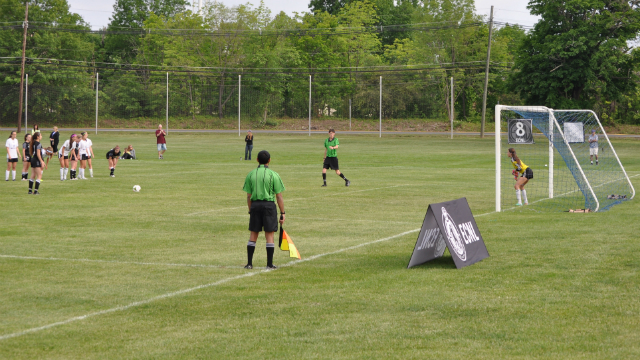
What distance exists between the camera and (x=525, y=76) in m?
59.0

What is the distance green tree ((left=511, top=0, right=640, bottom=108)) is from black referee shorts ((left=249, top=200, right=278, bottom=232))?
49.8 m

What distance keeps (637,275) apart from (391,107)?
213 feet

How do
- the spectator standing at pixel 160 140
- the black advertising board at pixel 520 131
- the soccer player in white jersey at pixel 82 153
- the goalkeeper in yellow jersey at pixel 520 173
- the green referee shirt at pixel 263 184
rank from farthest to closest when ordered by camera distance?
the spectator standing at pixel 160 140
the soccer player in white jersey at pixel 82 153
the black advertising board at pixel 520 131
the goalkeeper in yellow jersey at pixel 520 173
the green referee shirt at pixel 263 184

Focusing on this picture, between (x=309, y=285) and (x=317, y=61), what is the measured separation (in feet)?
265

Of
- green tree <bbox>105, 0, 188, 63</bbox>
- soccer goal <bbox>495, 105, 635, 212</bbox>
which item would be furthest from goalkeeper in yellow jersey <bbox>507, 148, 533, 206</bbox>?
green tree <bbox>105, 0, 188, 63</bbox>

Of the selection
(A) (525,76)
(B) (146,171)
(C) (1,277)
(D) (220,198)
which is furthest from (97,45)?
(C) (1,277)

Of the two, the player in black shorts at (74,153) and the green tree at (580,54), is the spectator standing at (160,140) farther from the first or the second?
the green tree at (580,54)

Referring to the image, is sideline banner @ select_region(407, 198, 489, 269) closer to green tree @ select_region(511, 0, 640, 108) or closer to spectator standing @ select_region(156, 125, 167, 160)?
spectator standing @ select_region(156, 125, 167, 160)

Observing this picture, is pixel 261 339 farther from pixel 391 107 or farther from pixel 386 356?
pixel 391 107

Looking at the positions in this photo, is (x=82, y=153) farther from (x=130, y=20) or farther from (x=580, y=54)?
(x=130, y=20)

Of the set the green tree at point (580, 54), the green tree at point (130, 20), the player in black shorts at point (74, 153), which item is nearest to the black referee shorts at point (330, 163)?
the player in black shorts at point (74, 153)

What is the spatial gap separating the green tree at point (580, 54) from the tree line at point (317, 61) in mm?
116

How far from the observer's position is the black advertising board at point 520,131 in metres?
20.1

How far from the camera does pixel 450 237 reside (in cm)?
1095
